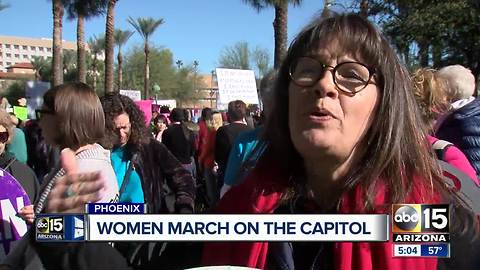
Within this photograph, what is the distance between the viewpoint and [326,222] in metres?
1.05

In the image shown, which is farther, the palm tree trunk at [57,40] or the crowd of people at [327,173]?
the palm tree trunk at [57,40]

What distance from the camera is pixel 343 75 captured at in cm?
127

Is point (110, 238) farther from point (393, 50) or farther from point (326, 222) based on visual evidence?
point (393, 50)

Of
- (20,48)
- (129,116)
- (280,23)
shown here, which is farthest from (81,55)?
(20,48)

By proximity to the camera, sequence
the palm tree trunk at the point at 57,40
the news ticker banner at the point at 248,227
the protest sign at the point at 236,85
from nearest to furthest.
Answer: the news ticker banner at the point at 248,227 → the protest sign at the point at 236,85 → the palm tree trunk at the point at 57,40

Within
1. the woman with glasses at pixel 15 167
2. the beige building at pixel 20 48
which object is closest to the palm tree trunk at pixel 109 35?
the woman with glasses at pixel 15 167

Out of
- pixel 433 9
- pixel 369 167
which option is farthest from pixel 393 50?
pixel 433 9

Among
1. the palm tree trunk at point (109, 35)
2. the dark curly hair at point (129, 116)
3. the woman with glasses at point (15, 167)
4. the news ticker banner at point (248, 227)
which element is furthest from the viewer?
the palm tree trunk at point (109, 35)

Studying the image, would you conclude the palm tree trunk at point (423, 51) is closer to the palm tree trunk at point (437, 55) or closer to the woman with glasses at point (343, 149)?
the palm tree trunk at point (437, 55)

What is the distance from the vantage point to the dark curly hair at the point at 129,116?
3.70 meters

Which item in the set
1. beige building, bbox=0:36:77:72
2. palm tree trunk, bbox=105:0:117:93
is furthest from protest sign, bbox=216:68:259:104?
beige building, bbox=0:36:77:72

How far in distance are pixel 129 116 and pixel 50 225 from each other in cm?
266

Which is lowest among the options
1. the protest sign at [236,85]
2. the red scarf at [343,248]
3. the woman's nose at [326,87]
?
the red scarf at [343,248]

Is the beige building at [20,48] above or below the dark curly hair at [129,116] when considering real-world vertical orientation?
above
